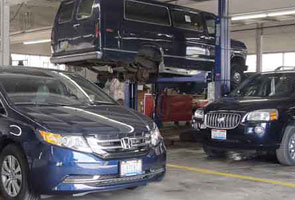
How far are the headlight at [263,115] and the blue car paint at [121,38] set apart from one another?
316 centimetres

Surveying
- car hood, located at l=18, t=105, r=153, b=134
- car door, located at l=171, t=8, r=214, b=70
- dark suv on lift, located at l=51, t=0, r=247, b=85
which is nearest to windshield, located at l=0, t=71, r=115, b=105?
car hood, located at l=18, t=105, r=153, b=134

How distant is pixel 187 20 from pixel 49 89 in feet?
19.6

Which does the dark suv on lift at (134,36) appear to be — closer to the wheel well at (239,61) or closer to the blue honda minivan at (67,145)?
the wheel well at (239,61)

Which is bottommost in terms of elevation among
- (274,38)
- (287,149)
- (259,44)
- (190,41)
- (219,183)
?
(219,183)

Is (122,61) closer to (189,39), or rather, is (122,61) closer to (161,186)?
(189,39)

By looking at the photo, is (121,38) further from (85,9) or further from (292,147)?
(292,147)

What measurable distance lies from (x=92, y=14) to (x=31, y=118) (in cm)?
469

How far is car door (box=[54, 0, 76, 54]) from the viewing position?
912cm

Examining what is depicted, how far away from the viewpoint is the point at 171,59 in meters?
9.78

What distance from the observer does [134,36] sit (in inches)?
351

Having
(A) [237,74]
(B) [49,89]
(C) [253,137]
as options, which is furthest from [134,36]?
(A) [237,74]

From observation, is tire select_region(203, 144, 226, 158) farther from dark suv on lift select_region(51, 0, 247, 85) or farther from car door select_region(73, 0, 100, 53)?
car door select_region(73, 0, 100, 53)

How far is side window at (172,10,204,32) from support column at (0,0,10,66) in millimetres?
3725

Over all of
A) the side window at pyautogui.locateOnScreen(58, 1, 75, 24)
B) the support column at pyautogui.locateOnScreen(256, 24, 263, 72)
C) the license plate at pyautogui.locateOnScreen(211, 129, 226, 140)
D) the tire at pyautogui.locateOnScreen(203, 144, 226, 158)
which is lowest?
the tire at pyautogui.locateOnScreen(203, 144, 226, 158)
